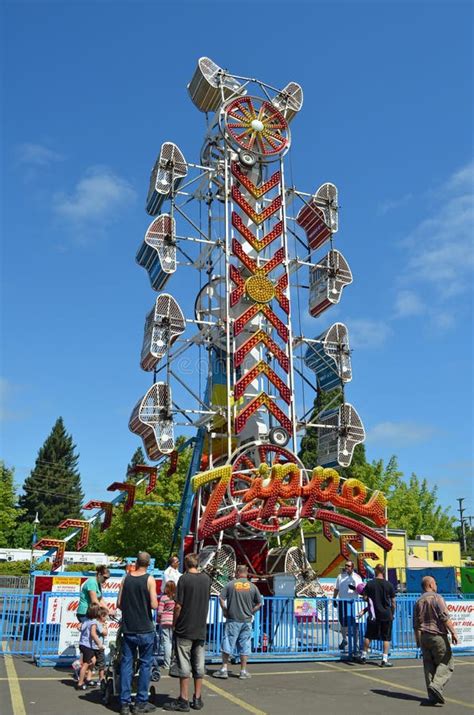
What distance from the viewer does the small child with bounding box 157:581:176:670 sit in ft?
39.5

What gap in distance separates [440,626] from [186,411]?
11483mm

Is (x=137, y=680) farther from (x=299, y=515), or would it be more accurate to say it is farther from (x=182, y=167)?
(x=182, y=167)

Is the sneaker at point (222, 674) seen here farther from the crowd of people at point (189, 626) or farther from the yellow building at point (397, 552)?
the yellow building at point (397, 552)

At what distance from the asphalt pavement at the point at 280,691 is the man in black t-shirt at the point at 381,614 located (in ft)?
1.44

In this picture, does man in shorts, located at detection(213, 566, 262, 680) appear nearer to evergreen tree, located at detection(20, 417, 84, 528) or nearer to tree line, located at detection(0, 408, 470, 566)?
tree line, located at detection(0, 408, 470, 566)

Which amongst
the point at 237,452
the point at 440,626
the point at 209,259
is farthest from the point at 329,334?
the point at 440,626

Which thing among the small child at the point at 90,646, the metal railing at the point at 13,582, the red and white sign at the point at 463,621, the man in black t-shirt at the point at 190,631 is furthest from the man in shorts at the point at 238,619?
the metal railing at the point at 13,582

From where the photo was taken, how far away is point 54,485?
299 feet

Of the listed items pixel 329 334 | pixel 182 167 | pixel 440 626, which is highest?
pixel 182 167

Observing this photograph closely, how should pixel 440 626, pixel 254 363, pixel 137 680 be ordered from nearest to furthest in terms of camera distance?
1. pixel 137 680
2. pixel 440 626
3. pixel 254 363

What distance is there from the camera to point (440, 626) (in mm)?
10055

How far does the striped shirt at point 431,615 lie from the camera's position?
10.0 m

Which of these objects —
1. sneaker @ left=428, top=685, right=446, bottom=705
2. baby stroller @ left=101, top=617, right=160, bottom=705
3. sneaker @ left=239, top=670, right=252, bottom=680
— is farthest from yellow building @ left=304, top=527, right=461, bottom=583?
baby stroller @ left=101, top=617, right=160, bottom=705

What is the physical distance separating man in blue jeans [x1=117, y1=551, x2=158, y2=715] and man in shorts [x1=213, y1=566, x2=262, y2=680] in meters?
2.72
